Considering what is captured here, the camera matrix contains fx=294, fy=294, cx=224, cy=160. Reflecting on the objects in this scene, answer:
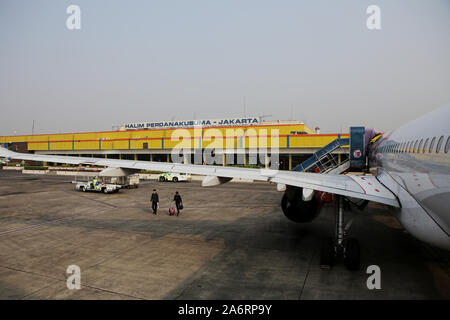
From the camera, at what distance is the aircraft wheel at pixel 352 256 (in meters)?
→ 9.16

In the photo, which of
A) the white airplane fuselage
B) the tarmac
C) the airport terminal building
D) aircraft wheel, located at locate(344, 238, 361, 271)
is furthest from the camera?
the airport terminal building

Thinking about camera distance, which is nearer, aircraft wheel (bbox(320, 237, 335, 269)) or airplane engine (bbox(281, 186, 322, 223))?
aircraft wheel (bbox(320, 237, 335, 269))

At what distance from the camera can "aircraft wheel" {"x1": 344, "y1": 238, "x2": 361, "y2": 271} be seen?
9.16 meters

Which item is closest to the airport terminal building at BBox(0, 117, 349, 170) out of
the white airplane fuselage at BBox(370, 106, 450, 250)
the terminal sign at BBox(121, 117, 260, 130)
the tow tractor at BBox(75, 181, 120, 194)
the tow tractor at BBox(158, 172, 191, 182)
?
the terminal sign at BBox(121, 117, 260, 130)

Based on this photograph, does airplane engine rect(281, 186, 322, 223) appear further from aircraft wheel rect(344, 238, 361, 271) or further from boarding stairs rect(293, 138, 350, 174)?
boarding stairs rect(293, 138, 350, 174)

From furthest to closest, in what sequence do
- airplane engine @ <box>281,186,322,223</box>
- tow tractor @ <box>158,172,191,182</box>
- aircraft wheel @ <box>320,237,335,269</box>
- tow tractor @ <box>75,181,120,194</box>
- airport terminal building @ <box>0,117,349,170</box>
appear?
1. airport terminal building @ <box>0,117,349,170</box>
2. tow tractor @ <box>158,172,191,182</box>
3. tow tractor @ <box>75,181,120,194</box>
4. airplane engine @ <box>281,186,322,223</box>
5. aircraft wheel @ <box>320,237,335,269</box>

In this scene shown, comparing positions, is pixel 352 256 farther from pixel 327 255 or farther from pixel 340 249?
pixel 327 255

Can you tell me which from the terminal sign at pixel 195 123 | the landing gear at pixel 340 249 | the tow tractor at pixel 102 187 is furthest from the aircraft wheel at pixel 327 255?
the terminal sign at pixel 195 123

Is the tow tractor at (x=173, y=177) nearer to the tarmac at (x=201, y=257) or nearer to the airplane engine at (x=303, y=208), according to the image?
the tarmac at (x=201, y=257)

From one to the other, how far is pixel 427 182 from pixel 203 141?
145 feet

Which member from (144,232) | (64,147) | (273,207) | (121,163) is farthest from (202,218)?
(64,147)
